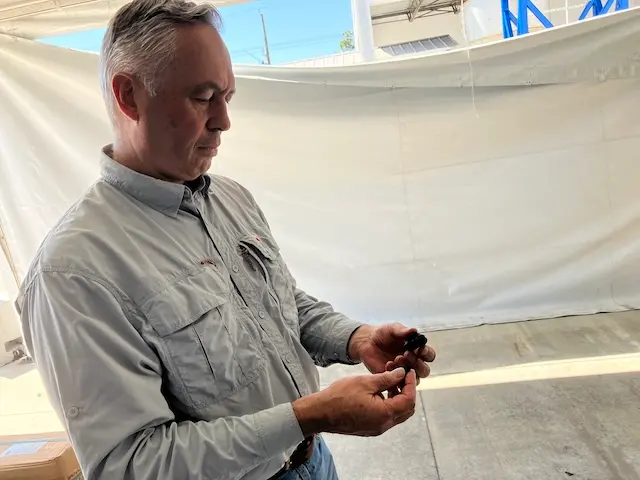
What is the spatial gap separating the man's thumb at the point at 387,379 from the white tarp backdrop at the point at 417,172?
2445 millimetres

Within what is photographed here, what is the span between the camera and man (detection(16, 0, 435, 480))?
657 millimetres

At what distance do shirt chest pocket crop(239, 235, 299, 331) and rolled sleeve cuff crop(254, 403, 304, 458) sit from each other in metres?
0.24

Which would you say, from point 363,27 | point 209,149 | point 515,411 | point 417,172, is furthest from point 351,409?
point 363,27

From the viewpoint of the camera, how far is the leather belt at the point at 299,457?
0.92m

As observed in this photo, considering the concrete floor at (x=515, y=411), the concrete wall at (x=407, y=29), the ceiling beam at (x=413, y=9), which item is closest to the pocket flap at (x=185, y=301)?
the concrete floor at (x=515, y=411)

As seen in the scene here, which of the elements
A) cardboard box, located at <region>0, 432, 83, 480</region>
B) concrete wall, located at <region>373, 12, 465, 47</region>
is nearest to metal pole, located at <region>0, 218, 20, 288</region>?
cardboard box, located at <region>0, 432, 83, 480</region>

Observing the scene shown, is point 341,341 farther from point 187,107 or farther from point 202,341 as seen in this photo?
point 187,107

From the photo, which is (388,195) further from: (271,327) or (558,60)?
(271,327)

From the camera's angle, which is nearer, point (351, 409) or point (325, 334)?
point (351, 409)

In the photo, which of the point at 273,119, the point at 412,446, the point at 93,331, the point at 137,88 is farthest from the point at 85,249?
the point at 273,119

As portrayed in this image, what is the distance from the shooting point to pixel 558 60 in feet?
9.31

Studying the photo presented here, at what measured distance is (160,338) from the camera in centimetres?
73

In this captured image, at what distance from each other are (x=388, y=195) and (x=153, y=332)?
2.64 meters

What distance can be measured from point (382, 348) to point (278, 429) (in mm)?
368
